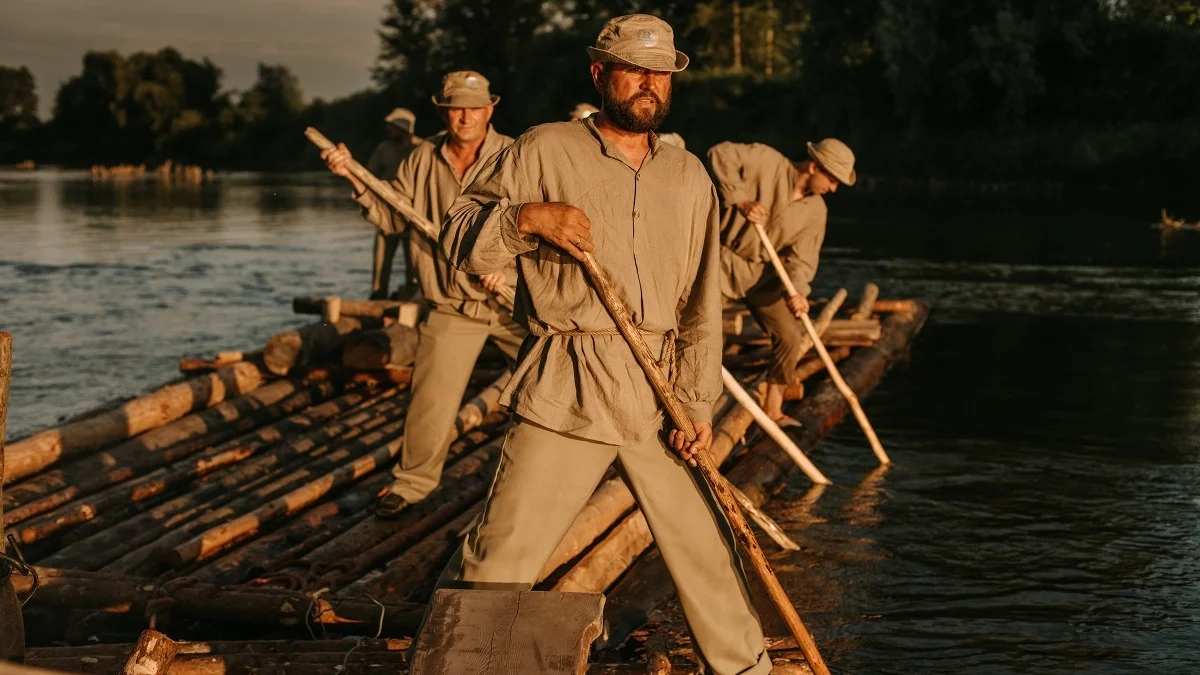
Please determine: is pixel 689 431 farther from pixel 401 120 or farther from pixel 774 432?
pixel 401 120

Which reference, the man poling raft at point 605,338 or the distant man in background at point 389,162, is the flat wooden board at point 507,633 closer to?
the man poling raft at point 605,338

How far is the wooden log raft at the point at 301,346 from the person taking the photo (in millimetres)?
9891

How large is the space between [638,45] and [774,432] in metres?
4.34

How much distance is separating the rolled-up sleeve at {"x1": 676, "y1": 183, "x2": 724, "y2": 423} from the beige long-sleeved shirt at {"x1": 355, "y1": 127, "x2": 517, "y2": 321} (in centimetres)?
256

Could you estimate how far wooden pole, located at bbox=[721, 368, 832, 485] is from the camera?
7.30 metres

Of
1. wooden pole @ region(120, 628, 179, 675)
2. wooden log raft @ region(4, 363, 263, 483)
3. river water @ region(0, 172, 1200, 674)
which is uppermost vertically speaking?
wooden pole @ region(120, 628, 179, 675)

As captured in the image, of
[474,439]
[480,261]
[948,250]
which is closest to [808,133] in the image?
[948,250]

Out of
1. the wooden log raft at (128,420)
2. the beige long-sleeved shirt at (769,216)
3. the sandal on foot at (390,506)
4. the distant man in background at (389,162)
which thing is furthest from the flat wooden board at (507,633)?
the distant man in background at (389,162)

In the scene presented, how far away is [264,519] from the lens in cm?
651

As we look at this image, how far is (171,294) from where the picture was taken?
20656 mm

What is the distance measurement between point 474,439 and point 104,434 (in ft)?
6.64

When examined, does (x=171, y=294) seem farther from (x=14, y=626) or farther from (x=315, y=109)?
(x=315, y=109)

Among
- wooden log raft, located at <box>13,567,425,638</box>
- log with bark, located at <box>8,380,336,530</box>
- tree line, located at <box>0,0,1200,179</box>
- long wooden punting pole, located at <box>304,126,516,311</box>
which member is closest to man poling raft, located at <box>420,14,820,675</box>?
wooden log raft, located at <box>13,567,425,638</box>

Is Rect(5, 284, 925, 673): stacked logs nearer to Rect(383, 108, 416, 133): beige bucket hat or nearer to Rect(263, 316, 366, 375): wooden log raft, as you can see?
Rect(263, 316, 366, 375): wooden log raft
